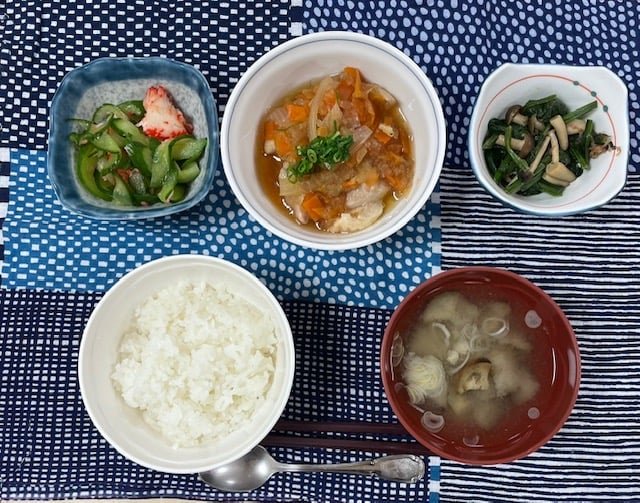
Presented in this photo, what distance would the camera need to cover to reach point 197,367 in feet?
A: 6.94

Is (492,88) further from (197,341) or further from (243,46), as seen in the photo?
(197,341)

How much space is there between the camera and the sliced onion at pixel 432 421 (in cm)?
215

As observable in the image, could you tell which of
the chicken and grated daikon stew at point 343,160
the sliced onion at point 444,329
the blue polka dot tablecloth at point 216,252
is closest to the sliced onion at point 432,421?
the sliced onion at point 444,329

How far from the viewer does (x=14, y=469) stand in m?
2.32

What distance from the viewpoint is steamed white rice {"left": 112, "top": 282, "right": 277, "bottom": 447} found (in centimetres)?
212

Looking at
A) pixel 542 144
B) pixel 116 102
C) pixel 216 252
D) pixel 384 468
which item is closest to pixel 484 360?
pixel 384 468

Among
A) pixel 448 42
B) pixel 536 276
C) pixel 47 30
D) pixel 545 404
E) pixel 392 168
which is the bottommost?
pixel 545 404

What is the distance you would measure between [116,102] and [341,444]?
1411mm

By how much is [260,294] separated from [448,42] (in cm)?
116

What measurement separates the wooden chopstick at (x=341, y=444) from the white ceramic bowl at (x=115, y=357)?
0.55 ft

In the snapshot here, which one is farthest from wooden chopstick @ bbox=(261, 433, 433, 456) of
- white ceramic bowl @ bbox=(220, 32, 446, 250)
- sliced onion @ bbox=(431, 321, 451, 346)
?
white ceramic bowl @ bbox=(220, 32, 446, 250)

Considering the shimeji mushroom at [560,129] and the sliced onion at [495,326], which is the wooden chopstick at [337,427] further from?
the shimeji mushroom at [560,129]

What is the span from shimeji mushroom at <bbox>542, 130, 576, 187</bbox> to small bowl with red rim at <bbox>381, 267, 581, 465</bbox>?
0.37 meters

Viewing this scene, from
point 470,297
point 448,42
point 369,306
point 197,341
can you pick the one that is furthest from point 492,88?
point 197,341
